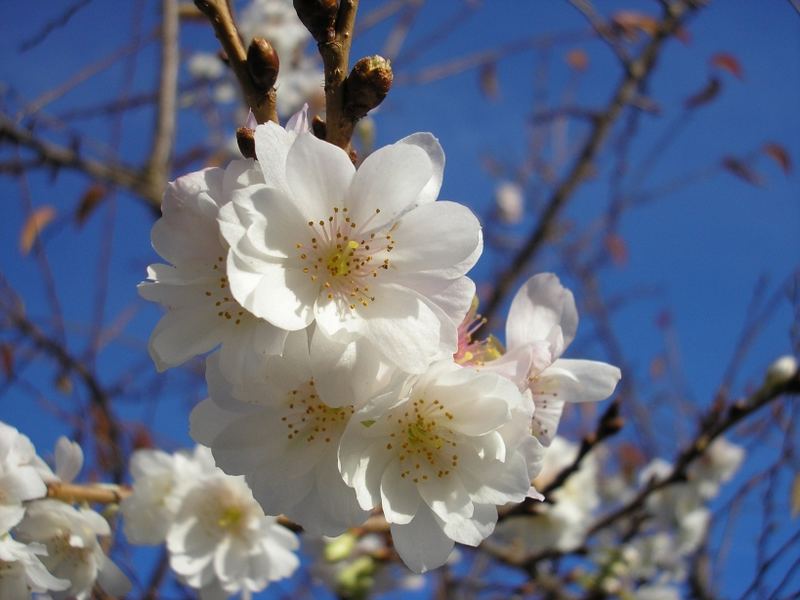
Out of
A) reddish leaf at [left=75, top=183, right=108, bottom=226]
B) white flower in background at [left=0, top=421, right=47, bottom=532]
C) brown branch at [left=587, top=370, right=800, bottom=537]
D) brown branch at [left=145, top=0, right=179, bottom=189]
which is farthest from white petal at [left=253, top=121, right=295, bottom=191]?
reddish leaf at [left=75, top=183, right=108, bottom=226]

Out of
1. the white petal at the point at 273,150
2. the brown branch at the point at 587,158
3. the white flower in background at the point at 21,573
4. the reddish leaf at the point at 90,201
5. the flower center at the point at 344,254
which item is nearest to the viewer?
the white petal at the point at 273,150

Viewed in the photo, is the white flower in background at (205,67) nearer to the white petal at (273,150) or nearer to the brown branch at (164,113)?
the brown branch at (164,113)

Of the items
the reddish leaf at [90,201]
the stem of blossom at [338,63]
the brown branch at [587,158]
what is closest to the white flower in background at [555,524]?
the brown branch at [587,158]

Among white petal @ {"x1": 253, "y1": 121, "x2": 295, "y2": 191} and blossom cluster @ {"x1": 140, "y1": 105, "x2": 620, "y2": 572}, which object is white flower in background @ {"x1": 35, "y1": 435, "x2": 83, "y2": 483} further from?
white petal @ {"x1": 253, "y1": 121, "x2": 295, "y2": 191}

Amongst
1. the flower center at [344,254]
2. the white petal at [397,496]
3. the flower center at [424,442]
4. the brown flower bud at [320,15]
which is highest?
the brown flower bud at [320,15]

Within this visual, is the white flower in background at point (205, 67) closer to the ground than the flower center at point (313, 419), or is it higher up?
higher up

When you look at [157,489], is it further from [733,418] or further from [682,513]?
[682,513]
